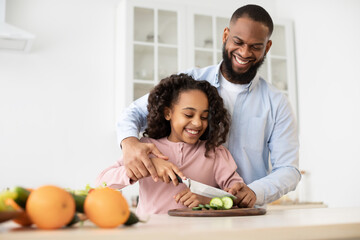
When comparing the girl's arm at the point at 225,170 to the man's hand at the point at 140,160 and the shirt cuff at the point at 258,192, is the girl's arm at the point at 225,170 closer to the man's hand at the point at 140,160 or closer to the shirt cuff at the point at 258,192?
the shirt cuff at the point at 258,192

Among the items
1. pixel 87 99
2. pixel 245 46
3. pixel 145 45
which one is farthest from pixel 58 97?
pixel 245 46

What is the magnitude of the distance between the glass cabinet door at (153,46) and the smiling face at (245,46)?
1.81 m

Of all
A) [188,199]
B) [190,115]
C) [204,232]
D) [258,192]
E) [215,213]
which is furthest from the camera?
[190,115]

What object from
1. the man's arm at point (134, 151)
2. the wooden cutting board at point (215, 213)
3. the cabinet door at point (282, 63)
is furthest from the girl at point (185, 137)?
the cabinet door at point (282, 63)

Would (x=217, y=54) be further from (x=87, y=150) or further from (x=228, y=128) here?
(x=228, y=128)

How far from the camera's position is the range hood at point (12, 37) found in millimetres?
3096

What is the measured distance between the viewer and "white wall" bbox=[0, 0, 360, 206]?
339cm

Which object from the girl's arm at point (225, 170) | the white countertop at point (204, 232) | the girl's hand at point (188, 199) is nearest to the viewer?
the white countertop at point (204, 232)

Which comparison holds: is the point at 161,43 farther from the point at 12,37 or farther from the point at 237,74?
the point at 237,74

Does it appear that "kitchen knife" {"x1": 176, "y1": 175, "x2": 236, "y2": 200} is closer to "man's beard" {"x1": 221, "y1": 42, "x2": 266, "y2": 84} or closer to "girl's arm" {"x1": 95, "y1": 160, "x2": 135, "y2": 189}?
"girl's arm" {"x1": 95, "y1": 160, "x2": 135, "y2": 189}

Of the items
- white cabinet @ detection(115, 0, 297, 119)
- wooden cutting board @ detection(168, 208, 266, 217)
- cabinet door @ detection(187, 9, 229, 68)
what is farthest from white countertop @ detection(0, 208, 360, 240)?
cabinet door @ detection(187, 9, 229, 68)

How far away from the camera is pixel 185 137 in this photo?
67.5 inches

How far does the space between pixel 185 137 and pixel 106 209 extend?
0.93 m

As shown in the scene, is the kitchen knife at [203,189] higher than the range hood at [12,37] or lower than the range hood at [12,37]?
lower
